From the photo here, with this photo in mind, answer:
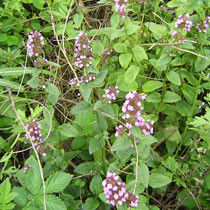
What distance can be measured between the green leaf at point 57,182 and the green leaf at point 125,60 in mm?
943

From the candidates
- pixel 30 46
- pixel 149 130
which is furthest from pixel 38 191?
pixel 30 46

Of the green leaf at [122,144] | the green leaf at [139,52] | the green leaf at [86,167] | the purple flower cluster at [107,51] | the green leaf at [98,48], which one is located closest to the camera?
the green leaf at [122,144]

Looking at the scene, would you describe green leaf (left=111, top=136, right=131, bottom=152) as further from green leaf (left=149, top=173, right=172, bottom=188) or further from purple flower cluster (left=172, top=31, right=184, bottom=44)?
purple flower cluster (left=172, top=31, right=184, bottom=44)

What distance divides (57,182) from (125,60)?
105cm

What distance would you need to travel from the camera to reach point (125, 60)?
2.22 metres

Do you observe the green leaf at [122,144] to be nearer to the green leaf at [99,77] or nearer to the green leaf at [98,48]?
the green leaf at [99,77]

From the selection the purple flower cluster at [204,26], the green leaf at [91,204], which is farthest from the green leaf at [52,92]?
the purple flower cluster at [204,26]

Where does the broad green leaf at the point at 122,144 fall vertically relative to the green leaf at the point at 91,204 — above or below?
above

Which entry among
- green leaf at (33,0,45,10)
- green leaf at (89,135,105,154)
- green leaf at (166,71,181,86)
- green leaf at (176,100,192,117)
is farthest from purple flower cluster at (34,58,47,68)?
green leaf at (33,0,45,10)

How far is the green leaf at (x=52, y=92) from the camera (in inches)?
73.0

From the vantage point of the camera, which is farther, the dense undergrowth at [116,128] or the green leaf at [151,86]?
the green leaf at [151,86]

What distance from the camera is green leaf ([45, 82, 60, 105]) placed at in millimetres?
1854

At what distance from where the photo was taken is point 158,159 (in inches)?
85.0

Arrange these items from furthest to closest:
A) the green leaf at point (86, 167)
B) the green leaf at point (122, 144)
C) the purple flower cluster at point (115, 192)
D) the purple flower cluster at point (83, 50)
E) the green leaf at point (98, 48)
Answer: the green leaf at point (98, 48), the green leaf at point (86, 167), the purple flower cluster at point (83, 50), the green leaf at point (122, 144), the purple flower cluster at point (115, 192)
